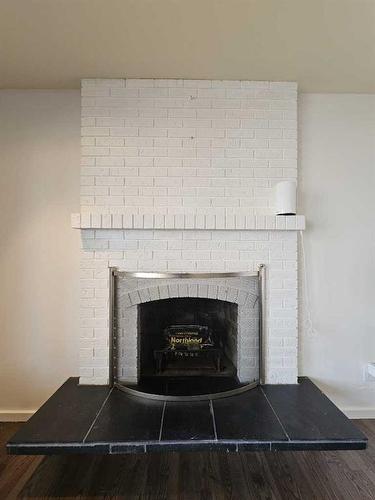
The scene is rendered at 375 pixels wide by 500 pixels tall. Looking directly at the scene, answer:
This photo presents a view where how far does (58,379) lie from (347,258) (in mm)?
2299

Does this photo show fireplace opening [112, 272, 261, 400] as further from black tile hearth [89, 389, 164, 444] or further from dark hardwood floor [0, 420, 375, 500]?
dark hardwood floor [0, 420, 375, 500]

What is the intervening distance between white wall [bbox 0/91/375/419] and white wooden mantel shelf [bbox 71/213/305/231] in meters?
0.29

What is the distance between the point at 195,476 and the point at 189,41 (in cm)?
241

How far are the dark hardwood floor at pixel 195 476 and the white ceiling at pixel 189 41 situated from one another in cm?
241

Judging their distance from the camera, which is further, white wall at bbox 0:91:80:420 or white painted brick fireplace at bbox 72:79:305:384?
white wall at bbox 0:91:80:420

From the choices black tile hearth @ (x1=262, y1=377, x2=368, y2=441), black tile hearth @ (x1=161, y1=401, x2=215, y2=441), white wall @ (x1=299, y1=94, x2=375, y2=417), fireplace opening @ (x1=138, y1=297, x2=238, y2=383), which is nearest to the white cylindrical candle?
white wall @ (x1=299, y1=94, x2=375, y2=417)

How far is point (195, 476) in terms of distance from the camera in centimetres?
173

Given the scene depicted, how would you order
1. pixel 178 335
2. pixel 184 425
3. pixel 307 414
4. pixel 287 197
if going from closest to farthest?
pixel 184 425 < pixel 307 414 < pixel 287 197 < pixel 178 335

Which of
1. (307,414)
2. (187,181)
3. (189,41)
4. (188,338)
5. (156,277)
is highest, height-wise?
(189,41)

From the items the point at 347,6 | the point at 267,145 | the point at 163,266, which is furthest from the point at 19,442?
the point at 347,6

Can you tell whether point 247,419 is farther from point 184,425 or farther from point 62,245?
point 62,245

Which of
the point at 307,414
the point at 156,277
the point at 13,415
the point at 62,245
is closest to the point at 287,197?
the point at 156,277

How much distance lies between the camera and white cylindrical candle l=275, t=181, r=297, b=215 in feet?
6.82

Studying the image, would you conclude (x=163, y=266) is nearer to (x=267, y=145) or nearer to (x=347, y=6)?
(x=267, y=145)
